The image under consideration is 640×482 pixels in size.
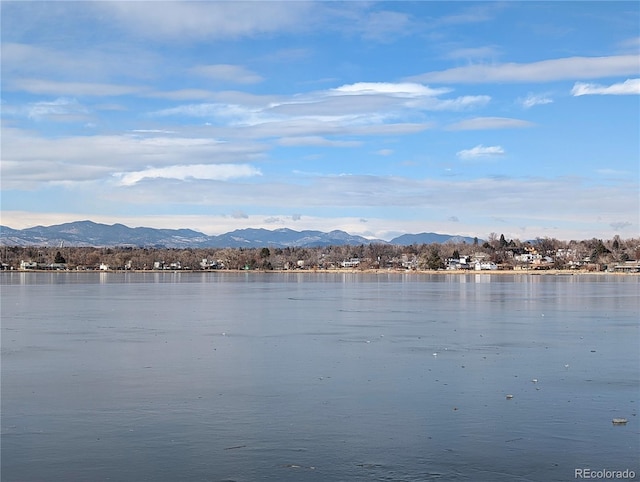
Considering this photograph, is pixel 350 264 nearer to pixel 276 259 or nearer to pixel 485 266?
pixel 276 259

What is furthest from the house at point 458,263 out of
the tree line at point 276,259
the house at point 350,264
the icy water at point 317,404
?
the icy water at point 317,404

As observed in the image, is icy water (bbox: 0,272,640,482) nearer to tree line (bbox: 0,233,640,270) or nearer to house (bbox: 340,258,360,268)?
tree line (bbox: 0,233,640,270)

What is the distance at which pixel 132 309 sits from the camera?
116 feet

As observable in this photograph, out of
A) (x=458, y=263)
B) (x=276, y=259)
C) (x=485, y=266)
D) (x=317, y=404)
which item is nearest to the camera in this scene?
(x=317, y=404)

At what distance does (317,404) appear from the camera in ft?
40.2

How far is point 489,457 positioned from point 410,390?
4298 millimetres

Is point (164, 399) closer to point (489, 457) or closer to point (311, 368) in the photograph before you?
point (311, 368)

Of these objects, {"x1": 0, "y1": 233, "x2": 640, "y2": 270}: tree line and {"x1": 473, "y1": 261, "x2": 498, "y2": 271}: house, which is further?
{"x1": 0, "y1": 233, "x2": 640, "y2": 270}: tree line

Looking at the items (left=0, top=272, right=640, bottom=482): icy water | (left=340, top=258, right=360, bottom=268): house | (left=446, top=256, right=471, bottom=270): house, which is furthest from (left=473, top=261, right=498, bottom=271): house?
A: (left=0, top=272, right=640, bottom=482): icy water

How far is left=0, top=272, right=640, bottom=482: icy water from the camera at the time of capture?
29.3ft

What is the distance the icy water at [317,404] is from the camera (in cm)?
893

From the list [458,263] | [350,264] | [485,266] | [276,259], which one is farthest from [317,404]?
[350,264]

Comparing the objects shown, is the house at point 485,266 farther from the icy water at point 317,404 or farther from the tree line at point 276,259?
the icy water at point 317,404

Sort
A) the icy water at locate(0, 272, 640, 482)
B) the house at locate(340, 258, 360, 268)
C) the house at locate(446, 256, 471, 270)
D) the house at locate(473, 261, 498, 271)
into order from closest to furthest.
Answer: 1. the icy water at locate(0, 272, 640, 482)
2. the house at locate(473, 261, 498, 271)
3. the house at locate(446, 256, 471, 270)
4. the house at locate(340, 258, 360, 268)
